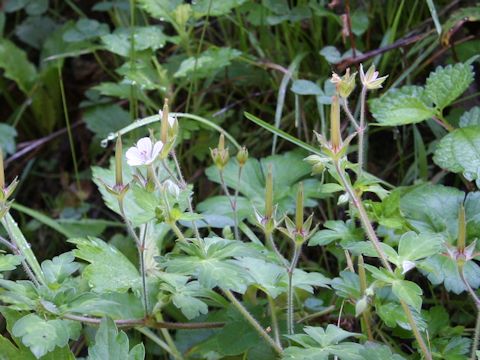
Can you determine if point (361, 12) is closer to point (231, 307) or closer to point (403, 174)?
point (403, 174)

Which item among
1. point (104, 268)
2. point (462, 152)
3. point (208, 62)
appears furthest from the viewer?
point (208, 62)

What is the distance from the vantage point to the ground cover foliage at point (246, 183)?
104 cm

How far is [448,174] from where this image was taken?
5.49ft

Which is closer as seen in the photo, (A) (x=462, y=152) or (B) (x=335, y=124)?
(B) (x=335, y=124)

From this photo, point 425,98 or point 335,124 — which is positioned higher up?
point 335,124

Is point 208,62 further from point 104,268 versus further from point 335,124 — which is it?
point 335,124

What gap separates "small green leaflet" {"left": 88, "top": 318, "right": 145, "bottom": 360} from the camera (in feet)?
3.36

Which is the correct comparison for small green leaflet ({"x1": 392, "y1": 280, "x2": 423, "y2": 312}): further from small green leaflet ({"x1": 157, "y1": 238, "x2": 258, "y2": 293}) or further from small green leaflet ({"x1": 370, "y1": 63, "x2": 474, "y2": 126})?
small green leaflet ({"x1": 370, "y1": 63, "x2": 474, "y2": 126})

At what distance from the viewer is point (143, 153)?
103cm

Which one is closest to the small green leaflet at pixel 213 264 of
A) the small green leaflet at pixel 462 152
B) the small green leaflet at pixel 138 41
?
the small green leaflet at pixel 462 152

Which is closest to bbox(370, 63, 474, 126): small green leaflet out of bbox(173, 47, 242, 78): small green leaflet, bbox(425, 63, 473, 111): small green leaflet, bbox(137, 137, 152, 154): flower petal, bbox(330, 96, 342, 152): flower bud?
bbox(425, 63, 473, 111): small green leaflet

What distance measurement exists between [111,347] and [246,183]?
0.65 meters

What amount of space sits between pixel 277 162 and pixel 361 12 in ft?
1.51

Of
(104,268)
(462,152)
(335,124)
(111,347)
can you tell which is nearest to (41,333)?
(111,347)
